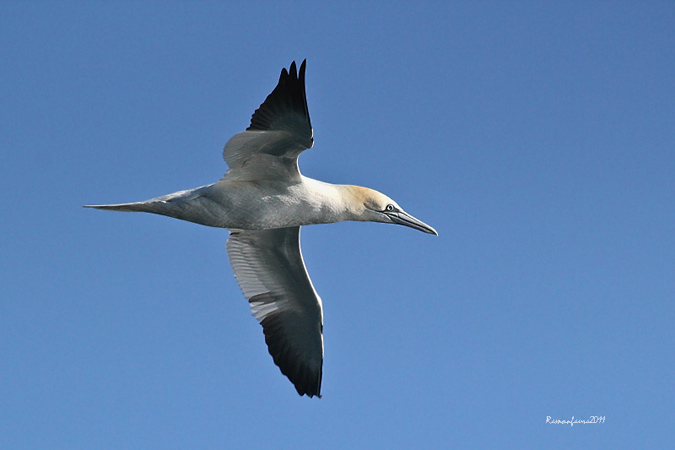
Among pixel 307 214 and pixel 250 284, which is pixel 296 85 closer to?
pixel 307 214

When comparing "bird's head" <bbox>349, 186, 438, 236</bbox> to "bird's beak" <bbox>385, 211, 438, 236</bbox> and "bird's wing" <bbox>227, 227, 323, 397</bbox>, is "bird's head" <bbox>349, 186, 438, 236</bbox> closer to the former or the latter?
"bird's beak" <bbox>385, 211, 438, 236</bbox>

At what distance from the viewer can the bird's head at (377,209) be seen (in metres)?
10.4

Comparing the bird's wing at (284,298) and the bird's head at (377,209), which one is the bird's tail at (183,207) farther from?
the bird's head at (377,209)

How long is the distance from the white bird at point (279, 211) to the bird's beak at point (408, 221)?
0.01 meters

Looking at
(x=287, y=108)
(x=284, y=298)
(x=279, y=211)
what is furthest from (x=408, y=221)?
(x=287, y=108)

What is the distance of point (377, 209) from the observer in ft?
34.8

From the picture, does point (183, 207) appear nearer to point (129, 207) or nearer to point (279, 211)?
point (129, 207)

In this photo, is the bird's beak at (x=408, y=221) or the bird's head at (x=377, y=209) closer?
the bird's head at (x=377, y=209)

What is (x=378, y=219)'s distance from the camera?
10742 millimetres

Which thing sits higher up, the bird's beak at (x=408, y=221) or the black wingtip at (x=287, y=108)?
the black wingtip at (x=287, y=108)

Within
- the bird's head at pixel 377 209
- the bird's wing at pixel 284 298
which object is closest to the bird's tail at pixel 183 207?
the bird's wing at pixel 284 298

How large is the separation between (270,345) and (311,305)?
92 cm

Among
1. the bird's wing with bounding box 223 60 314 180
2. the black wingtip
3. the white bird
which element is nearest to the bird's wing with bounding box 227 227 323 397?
the white bird

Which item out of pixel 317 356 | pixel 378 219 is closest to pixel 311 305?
pixel 317 356
